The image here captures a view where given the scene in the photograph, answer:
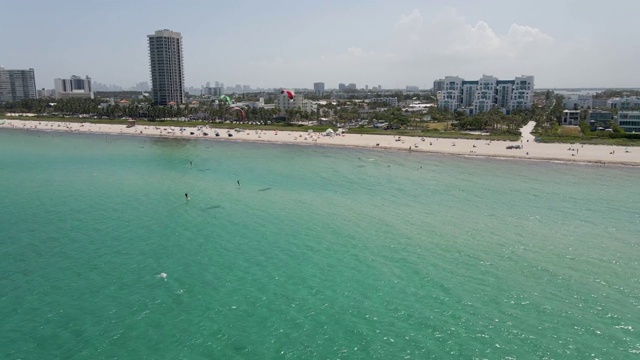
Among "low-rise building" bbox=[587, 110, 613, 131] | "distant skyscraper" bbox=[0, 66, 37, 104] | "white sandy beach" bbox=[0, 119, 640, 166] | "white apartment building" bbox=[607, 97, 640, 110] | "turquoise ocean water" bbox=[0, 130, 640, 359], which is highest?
"distant skyscraper" bbox=[0, 66, 37, 104]

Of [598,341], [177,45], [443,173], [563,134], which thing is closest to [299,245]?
[598,341]

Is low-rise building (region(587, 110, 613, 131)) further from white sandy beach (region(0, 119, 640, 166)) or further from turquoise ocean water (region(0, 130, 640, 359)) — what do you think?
turquoise ocean water (region(0, 130, 640, 359))

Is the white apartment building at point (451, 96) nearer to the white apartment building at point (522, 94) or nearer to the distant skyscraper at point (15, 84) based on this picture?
the white apartment building at point (522, 94)

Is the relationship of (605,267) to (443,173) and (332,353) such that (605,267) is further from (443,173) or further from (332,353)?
(443,173)

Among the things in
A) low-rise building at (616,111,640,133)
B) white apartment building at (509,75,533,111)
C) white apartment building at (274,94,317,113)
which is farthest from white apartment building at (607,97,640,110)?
white apartment building at (274,94,317,113)

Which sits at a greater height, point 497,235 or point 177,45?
point 177,45

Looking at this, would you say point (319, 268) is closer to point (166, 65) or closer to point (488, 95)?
point (488, 95)
